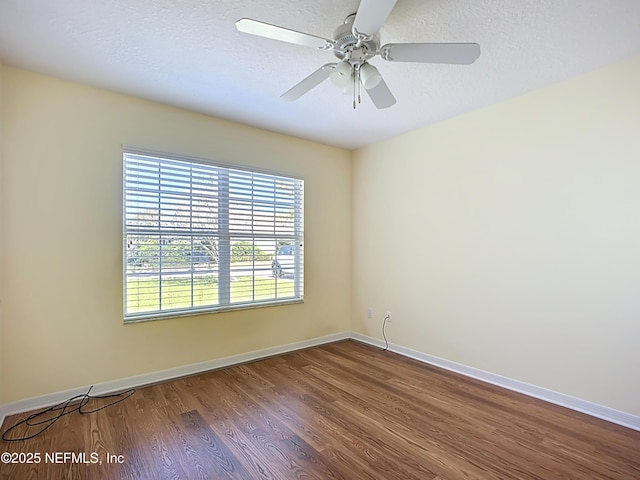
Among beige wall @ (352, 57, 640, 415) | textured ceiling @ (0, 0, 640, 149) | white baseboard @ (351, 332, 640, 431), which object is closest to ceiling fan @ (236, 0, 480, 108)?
textured ceiling @ (0, 0, 640, 149)

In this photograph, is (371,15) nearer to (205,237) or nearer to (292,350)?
(205,237)

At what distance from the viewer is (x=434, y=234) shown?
11.4 feet

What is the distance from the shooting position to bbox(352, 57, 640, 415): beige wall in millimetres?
2312

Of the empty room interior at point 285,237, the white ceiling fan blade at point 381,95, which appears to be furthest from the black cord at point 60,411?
the white ceiling fan blade at point 381,95

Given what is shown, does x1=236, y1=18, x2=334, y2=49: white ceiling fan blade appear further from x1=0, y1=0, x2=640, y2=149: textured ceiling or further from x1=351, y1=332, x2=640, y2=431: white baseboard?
x1=351, y1=332, x2=640, y2=431: white baseboard

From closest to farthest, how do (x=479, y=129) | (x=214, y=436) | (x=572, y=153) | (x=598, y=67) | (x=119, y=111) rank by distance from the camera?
(x=214, y=436) < (x=598, y=67) < (x=572, y=153) < (x=119, y=111) < (x=479, y=129)

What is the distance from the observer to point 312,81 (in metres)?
2.02

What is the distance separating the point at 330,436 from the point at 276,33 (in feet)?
7.77

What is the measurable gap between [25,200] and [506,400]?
4023 mm

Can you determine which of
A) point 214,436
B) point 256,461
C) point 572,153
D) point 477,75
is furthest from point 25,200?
point 572,153

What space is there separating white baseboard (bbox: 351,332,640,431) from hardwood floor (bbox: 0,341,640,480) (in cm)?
8

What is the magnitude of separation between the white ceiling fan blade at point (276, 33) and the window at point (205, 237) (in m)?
1.83

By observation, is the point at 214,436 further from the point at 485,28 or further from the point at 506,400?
the point at 485,28

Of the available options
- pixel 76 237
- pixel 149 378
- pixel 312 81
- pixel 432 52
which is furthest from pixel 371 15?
pixel 149 378
